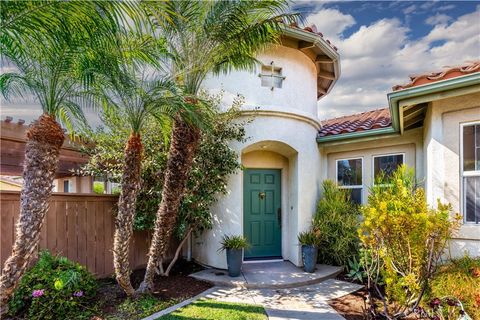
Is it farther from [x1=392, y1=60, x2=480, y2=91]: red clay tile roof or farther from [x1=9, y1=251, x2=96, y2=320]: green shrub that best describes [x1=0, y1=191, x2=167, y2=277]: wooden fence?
[x1=392, y1=60, x2=480, y2=91]: red clay tile roof

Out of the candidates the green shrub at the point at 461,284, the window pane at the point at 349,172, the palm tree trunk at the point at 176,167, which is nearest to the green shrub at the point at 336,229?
the window pane at the point at 349,172

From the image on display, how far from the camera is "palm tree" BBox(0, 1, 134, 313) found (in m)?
4.16

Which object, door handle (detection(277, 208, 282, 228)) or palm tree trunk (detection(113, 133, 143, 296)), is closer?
palm tree trunk (detection(113, 133, 143, 296))

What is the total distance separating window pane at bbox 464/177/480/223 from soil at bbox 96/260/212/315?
20.4 feet

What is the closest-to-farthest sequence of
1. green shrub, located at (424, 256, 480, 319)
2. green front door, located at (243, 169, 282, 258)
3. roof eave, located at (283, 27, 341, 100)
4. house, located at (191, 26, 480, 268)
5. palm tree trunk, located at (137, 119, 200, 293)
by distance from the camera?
green shrub, located at (424, 256, 480, 319) < palm tree trunk, located at (137, 119, 200, 293) < house, located at (191, 26, 480, 268) < roof eave, located at (283, 27, 341, 100) < green front door, located at (243, 169, 282, 258)

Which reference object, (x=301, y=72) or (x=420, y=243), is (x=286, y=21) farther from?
(x=420, y=243)

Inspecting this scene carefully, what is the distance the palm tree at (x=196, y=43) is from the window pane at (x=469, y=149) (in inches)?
184

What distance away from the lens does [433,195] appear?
712 centimetres

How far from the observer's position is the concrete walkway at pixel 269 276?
7.57 meters

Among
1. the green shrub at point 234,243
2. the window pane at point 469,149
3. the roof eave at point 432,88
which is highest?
the roof eave at point 432,88

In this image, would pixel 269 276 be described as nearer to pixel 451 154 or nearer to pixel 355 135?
pixel 355 135

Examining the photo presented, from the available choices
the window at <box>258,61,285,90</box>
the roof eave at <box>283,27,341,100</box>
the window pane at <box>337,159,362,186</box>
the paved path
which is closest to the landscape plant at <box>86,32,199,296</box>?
the paved path

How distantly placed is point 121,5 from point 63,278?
190 inches

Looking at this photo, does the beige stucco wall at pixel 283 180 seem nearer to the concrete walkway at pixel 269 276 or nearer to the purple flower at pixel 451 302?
the concrete walkway at pixel 269 276
